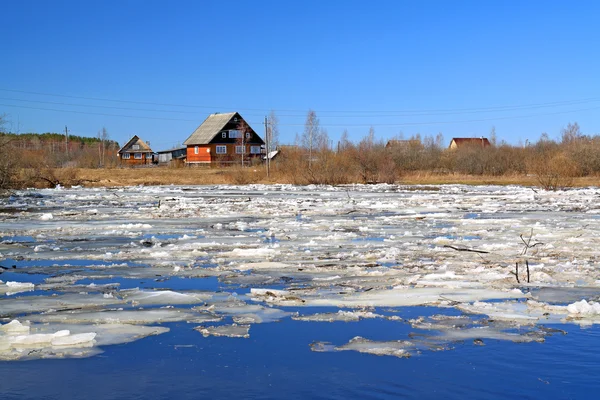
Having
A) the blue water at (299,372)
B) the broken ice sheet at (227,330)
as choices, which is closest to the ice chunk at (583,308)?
the blue water at (299,372)

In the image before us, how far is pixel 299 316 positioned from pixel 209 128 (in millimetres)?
82338

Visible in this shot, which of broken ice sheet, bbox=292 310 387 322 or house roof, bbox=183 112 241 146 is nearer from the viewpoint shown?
broken ice sheet, bbox=292 310 387 322

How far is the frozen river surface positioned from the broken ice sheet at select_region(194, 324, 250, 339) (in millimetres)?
23

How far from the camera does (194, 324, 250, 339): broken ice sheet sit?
6.41 m

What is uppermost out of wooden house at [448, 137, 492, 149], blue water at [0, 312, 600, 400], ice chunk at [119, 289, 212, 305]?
wooden house at [448, 137, 492, 149]

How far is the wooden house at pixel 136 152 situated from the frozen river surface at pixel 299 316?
322ft

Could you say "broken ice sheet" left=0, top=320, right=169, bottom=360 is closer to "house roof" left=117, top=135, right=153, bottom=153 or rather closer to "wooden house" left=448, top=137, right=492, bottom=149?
"wooden house" left=448, top=137, right=492, bottom=149

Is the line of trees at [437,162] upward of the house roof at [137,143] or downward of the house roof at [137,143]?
downward

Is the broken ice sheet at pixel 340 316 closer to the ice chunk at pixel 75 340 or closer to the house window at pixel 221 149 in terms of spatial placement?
the ice chunk at pixel 75 340

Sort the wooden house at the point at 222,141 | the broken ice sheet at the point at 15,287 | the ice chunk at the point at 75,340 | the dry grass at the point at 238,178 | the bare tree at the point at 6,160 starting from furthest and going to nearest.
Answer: the wooden house at the point at 222,141 → the dry grass at the point at 238,178 → the bare tree at the point at 6,160 → the broken ice sheet at the point at 15,287 → the ice chunk at the point at 75,340

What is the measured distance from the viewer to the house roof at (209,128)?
8578cm

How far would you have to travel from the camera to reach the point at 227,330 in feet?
21.5

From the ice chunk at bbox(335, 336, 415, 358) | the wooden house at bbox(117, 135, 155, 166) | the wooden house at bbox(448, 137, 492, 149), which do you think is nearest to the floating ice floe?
the ice chunk at bbox(335, 336, 415, 358)

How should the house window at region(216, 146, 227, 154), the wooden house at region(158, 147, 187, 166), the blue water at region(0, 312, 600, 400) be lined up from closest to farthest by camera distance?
1. the blue water at region(0, 312, 600, 400)
2. the house window at region(216, 146, 227, 154)
3. the wooden house at region(158, 147, 187, 166)
